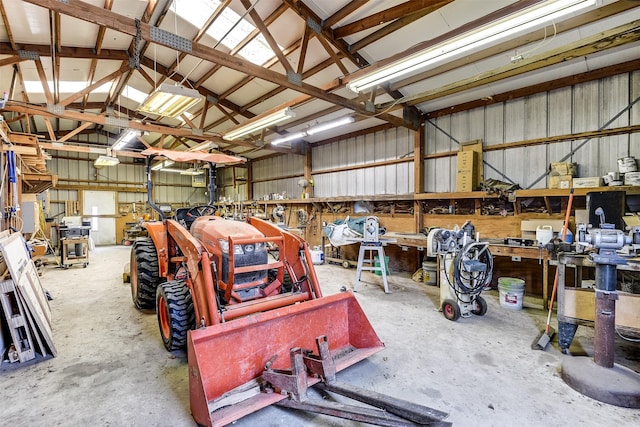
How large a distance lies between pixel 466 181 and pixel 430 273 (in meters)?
1.80

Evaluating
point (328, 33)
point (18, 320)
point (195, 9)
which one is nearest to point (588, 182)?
point (328, 33)

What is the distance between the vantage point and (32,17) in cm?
428

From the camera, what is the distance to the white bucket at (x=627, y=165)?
12.9 feet

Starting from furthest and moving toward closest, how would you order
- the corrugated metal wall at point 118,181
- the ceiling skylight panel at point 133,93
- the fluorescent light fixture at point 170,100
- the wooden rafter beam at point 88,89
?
the corrugated metal wall at point 118,181 → the ceiling skylight panel at point 133,93 → the wooden rafter beam at point 88,89 → the fluorescent light fixture at point 170,100

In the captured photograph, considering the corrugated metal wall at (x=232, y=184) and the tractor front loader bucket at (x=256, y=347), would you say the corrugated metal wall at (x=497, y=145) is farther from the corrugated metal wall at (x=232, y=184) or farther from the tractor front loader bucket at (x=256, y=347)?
the tractor front loader bucket at (x=256, y=347)

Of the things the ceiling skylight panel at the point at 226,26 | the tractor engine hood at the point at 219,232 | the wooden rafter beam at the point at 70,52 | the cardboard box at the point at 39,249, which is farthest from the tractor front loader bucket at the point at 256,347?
the wooden rafter beam at the point at 70,52

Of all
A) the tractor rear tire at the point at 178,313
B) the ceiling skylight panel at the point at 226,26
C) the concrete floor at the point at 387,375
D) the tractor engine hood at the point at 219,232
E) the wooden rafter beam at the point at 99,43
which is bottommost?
the concrete floor at the point at 387,375

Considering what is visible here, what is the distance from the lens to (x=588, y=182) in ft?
13.7

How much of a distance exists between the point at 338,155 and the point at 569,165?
524 centimetres

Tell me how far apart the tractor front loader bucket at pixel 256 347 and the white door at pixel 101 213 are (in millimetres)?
12722

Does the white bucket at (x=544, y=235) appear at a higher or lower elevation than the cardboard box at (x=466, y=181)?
lower

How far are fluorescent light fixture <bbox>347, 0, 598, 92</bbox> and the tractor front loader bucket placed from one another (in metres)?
2.67

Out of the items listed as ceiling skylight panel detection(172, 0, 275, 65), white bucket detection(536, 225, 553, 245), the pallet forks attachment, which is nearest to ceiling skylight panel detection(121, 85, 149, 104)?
ceiling skylight panel detection(172, 0, 275, 65)

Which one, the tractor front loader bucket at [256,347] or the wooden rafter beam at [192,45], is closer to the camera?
the tractor front loader bucket at [256,347]
